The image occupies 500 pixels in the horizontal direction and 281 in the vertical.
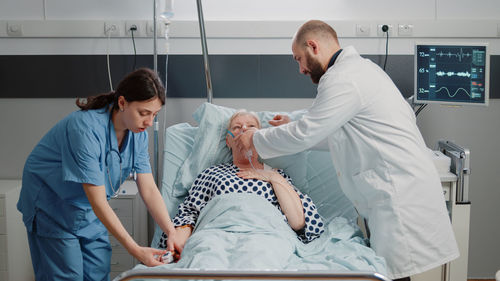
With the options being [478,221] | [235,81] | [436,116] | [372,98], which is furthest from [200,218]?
[478,221]

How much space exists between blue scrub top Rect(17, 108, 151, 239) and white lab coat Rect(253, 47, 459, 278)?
67cm

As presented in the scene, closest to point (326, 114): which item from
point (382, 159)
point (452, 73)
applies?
point (382, 159)

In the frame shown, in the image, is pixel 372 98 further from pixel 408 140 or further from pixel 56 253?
pixel 56 253

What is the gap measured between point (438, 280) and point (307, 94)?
126 cm

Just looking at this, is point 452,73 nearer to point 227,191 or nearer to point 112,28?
point 227,191

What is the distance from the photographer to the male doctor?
6.37ft

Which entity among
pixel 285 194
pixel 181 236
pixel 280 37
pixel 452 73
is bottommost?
pixel 181 236

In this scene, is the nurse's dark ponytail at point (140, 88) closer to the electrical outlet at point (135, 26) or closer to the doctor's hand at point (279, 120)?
the doctor's hand at point (279, 120)

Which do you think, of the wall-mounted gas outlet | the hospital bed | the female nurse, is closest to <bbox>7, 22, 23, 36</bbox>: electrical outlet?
the wall-mounted gas outlet

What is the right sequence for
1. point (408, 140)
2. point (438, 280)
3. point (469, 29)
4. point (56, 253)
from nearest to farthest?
point (56, 253) < point (408, 140) < point (438, 280) < point (469, 29)

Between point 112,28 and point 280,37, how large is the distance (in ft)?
3.24

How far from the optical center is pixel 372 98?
200cm

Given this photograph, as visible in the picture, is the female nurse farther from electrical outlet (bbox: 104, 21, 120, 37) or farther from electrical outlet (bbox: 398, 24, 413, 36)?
electrical outlet (bbox: 398, 24, 413, 36)

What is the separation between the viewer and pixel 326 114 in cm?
196
